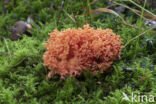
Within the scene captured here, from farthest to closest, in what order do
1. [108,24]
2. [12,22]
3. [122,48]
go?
[12,22]
[108,24]
[122,48]

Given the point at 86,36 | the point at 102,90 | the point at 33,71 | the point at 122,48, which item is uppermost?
the point at 86,36

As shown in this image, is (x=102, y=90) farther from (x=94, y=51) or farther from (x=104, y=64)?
(x=94, y=51)

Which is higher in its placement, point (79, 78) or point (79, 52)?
point (79, 52)

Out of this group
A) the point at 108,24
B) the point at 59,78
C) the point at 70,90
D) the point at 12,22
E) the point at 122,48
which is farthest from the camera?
the point at 12,22

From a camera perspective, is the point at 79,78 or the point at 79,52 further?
the point at 79,78

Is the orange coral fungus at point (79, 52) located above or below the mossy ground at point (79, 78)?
above

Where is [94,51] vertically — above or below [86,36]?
below

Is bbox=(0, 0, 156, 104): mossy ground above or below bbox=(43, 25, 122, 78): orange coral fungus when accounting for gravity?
below

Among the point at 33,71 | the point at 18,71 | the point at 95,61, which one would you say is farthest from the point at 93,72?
the point at 18,71
